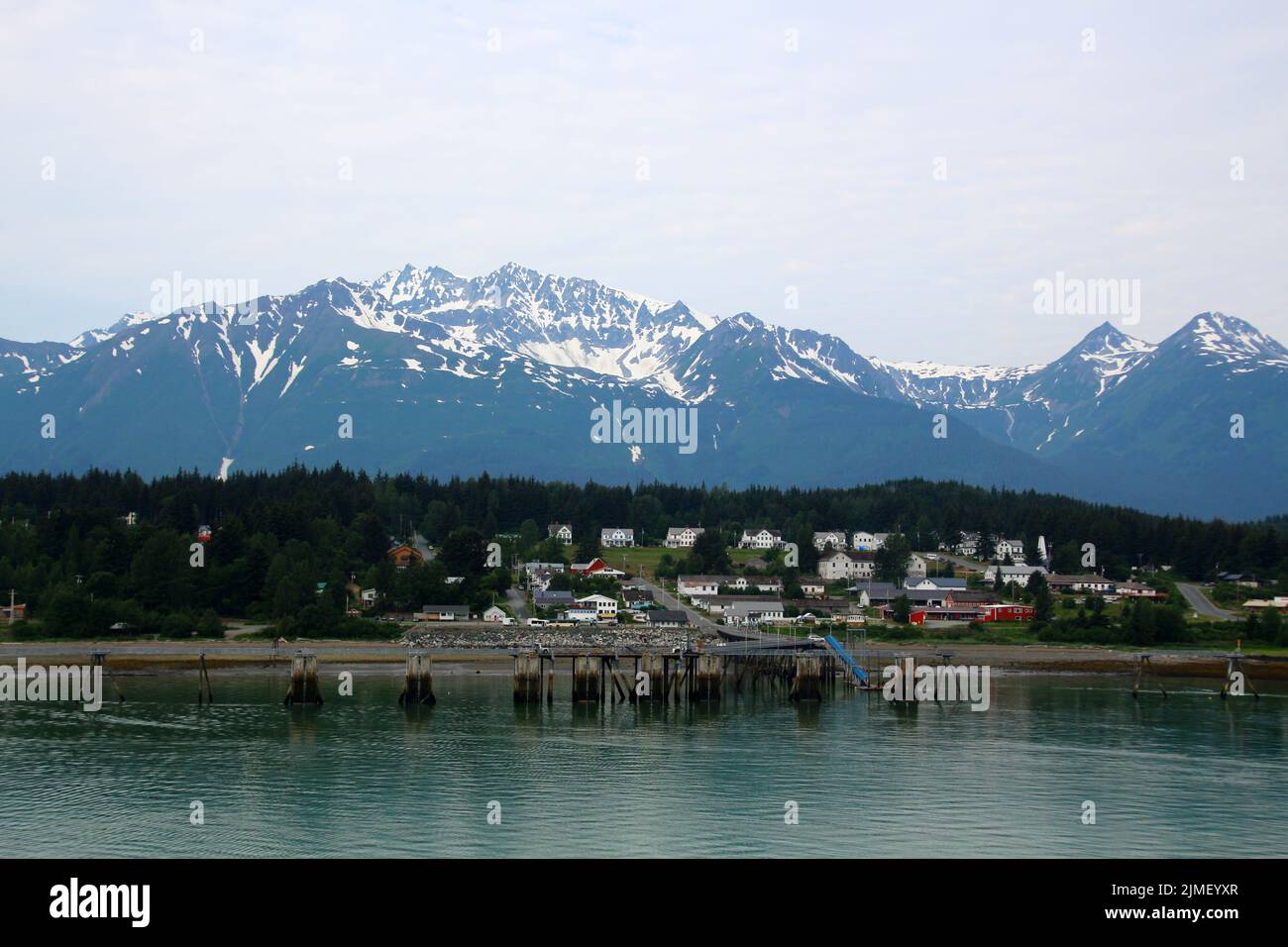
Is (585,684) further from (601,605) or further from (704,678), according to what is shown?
(601,605)

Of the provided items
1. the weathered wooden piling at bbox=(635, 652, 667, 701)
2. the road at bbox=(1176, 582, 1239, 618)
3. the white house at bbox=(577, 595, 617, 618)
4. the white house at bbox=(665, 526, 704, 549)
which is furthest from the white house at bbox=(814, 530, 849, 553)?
the weathered wooden piling at bbox=(635, 652, 667, 701)

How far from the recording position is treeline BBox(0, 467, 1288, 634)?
93938 mm

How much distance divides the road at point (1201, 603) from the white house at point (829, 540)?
39949 millimetres

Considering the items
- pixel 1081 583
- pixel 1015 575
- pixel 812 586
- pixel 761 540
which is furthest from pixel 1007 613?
pixel 761 540

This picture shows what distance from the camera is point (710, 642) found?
84688mm

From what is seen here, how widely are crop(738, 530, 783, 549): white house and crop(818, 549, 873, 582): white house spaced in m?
15.6

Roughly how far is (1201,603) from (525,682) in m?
76.3

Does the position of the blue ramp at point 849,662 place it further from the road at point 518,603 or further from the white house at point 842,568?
the white house at point 842,568

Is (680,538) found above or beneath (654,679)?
above

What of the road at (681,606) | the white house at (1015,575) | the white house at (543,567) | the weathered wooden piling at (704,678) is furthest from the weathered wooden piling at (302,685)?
the white house at (1015,575)

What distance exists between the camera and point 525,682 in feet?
211
